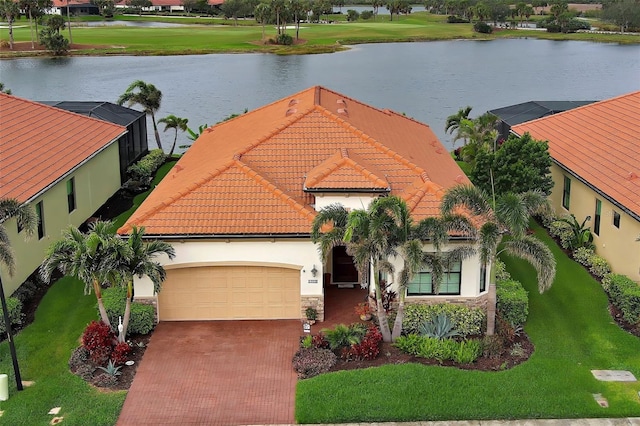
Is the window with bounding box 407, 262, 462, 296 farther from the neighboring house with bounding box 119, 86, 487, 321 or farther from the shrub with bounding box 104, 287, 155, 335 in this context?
the shrub with bounding box 104, 287, 155, 335

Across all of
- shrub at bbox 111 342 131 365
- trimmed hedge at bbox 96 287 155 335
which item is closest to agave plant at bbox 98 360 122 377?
shrub at bbox 111 342 131 365

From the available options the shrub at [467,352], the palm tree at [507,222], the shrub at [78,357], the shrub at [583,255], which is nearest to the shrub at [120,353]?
the shrub at [78,357]

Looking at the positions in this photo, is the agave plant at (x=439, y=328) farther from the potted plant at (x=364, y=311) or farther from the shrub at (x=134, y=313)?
the shrub at (x=134, y=313)

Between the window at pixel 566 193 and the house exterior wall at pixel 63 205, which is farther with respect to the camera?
the window at pixel 566 193

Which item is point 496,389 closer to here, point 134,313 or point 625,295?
point 625,295

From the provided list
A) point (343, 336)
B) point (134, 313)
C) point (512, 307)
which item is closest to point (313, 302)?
point (343, 336)

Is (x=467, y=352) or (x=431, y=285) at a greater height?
(x=431, y=285)

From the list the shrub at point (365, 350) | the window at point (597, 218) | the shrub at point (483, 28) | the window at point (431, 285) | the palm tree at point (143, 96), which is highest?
the shrub at point (483, 28)
